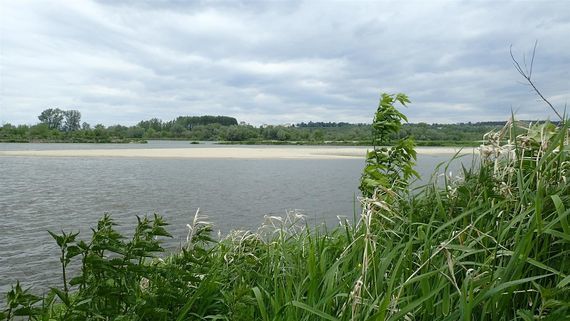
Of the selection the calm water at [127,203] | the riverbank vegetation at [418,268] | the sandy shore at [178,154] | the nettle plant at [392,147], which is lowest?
the calm water at [127,203]

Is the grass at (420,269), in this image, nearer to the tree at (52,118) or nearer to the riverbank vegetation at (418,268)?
the riverbank vegetation at (418,268)

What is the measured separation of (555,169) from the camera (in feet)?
9.10

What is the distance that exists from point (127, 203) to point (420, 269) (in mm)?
22447

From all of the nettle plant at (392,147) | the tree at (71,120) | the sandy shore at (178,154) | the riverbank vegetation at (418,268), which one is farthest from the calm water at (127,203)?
the tree at (71,120)

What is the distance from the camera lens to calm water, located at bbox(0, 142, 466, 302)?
12777 mm

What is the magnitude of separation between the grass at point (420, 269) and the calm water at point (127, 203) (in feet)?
20.7

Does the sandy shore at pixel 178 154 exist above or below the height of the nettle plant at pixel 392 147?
below

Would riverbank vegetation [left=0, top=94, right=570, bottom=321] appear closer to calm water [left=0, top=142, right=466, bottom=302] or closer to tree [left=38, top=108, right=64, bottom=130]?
calm water [left=0, top=142, right=466, bottom=302]

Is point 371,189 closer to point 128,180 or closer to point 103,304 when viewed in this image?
point 103,304

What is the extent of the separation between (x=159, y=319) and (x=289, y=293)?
922 mm

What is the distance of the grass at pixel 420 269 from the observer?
7.11 ft

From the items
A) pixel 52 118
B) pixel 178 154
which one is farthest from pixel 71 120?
pixel 178 154

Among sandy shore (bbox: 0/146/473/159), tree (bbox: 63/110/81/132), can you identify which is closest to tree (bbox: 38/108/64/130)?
tree (bbox: 63/110/81/132)

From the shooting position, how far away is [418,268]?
2.33 metres
